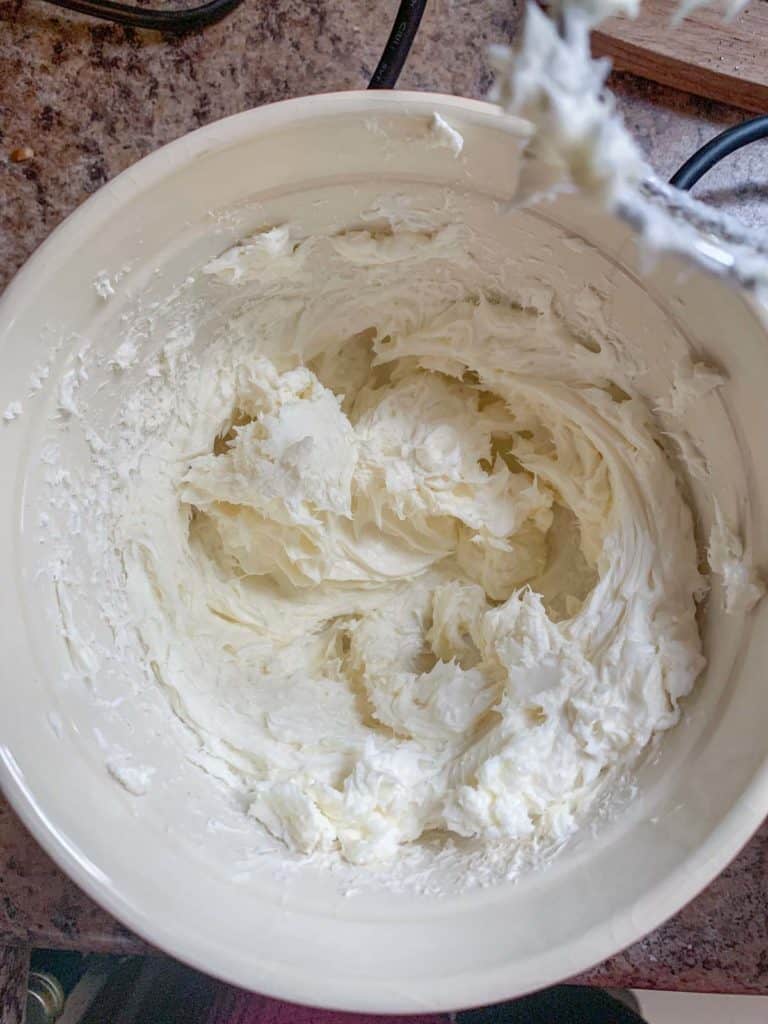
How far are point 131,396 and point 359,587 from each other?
34 cm

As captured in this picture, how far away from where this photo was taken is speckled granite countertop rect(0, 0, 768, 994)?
2.66 feet

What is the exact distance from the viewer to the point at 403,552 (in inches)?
37.1

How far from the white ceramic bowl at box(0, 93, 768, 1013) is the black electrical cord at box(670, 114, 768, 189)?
0.17m

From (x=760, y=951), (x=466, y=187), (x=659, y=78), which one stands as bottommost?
(x=760, y=951)

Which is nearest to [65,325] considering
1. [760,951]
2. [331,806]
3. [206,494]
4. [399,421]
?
[206,494]

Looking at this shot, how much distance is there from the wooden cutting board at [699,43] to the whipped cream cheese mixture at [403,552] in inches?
11.3

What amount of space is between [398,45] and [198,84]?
0.71 feet

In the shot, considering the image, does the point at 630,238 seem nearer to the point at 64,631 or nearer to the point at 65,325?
the point at 65,325

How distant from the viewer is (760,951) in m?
0.87

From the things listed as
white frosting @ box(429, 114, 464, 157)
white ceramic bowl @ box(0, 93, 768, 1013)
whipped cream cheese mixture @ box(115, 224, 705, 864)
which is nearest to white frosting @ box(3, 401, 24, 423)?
white ceramic bowl @ box(0, 93, 768, 1013)

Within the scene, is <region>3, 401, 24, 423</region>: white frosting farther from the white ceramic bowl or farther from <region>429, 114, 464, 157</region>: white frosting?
<region>429, 114, 464, 157</region>: white frosting

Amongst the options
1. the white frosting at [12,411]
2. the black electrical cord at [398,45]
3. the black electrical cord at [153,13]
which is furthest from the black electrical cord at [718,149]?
the white frosting at [12,411]

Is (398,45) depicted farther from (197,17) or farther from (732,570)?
(732,570)

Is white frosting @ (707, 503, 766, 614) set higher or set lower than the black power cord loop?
lower
